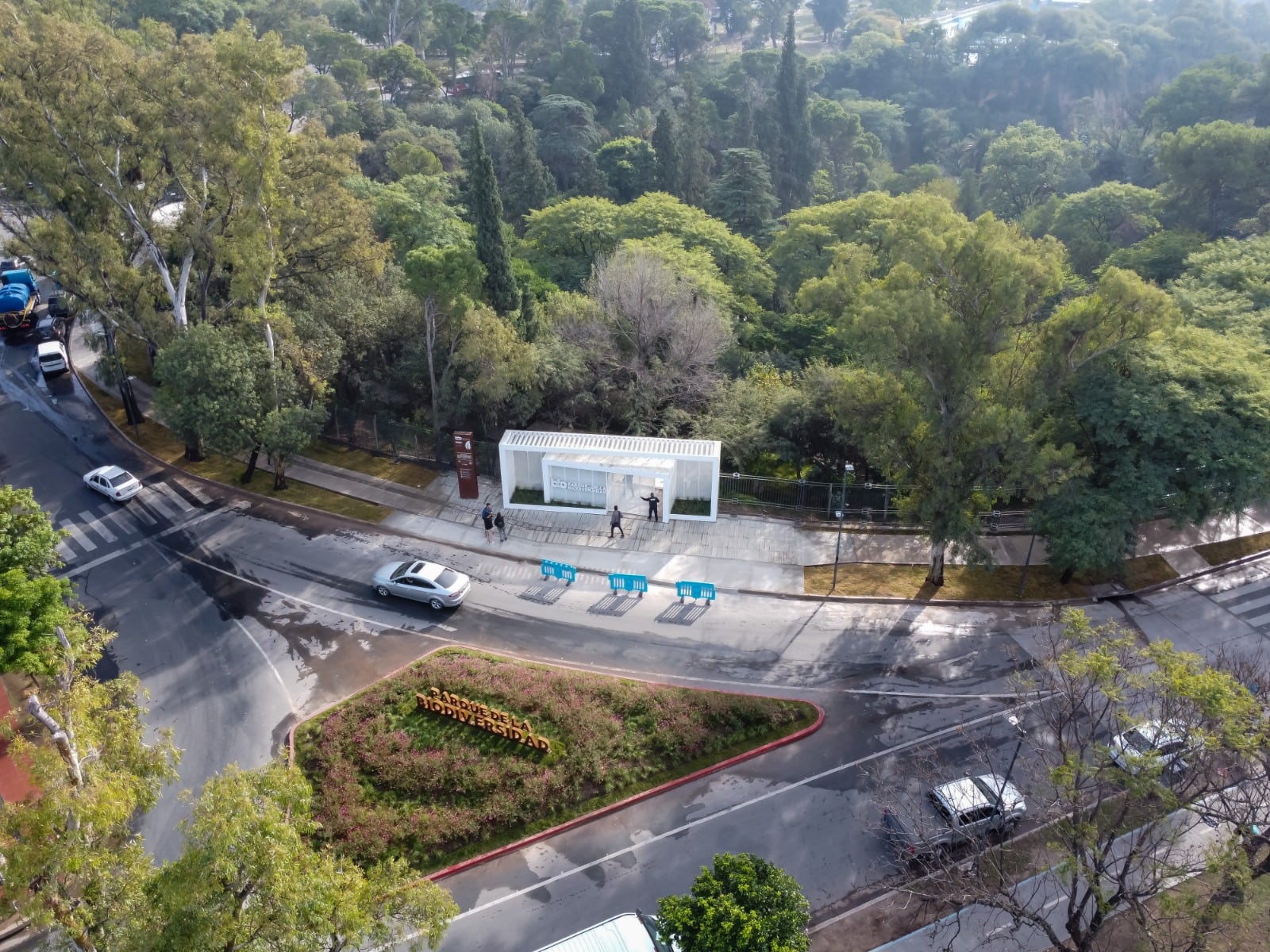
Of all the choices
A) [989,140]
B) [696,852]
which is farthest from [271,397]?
[989,140]

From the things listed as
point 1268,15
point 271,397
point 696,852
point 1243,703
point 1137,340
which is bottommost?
point 696,852

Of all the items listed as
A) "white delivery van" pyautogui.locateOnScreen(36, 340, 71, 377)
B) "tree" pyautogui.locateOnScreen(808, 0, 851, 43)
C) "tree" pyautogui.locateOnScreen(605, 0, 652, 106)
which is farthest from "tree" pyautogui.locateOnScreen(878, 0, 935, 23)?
"white delivery van" pyautogui.locateOnScreen(36, 340, 71, 377)

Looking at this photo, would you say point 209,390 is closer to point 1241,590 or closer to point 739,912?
point 739,912

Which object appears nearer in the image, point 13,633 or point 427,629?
point 13,633

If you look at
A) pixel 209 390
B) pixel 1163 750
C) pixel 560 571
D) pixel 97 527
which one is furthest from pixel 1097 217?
pixel 97 527

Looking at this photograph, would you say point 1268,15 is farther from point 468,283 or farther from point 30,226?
point 30,226

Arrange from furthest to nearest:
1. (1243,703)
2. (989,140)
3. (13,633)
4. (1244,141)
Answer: (989,140), (1244,141), (13,633), (1243,703)
